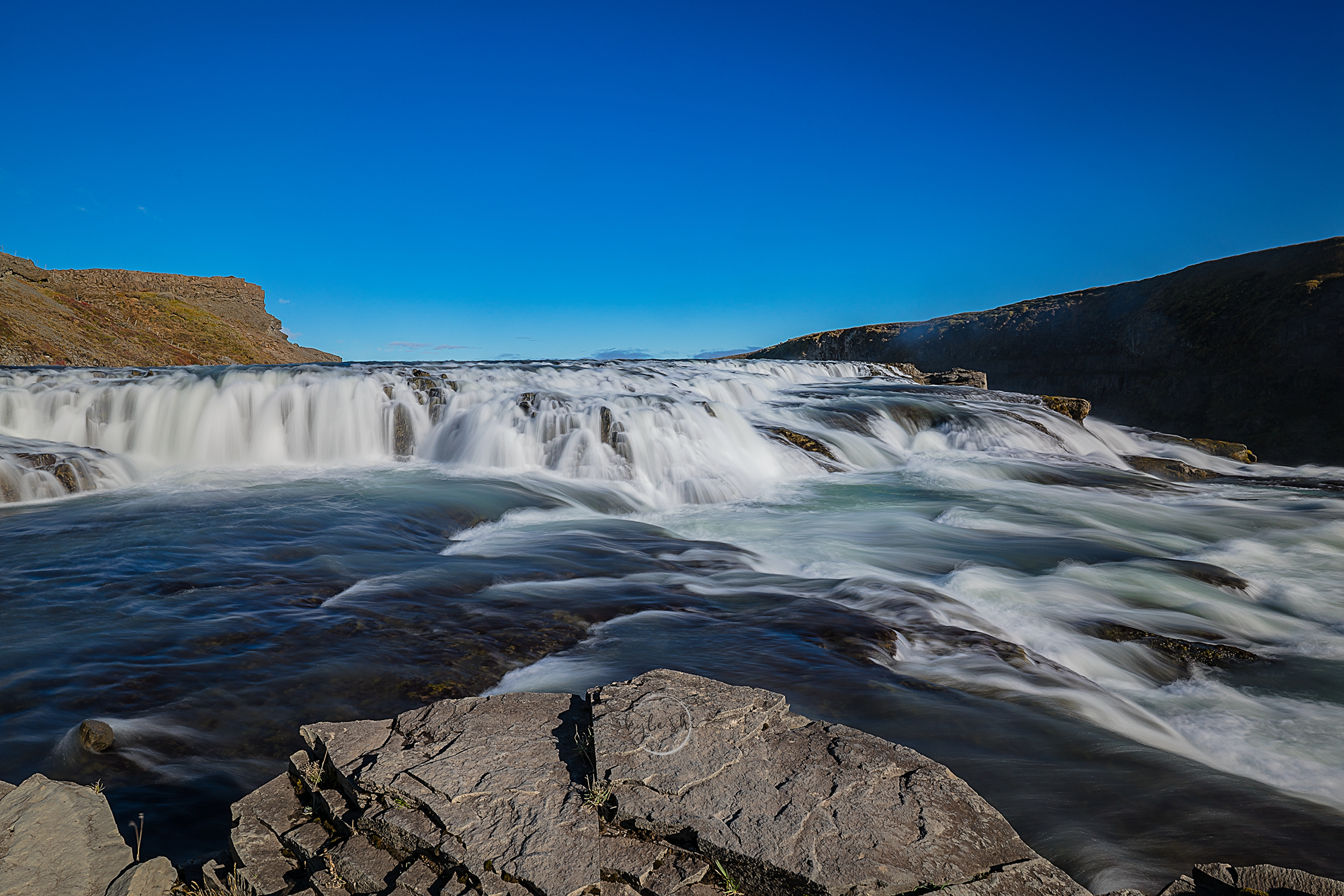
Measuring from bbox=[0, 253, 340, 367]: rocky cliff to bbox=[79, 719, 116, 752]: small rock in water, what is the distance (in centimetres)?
3191

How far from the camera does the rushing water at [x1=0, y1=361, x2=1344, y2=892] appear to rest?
3088 millimetres

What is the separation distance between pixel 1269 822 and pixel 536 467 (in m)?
11.0

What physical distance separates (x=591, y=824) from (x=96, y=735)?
2671 mm

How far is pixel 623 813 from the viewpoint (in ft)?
6.30

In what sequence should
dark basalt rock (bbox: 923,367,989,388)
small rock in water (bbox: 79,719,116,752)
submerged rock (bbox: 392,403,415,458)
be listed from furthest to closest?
dark basalt rock (bbox: 923,367,989,388) → submerged rock (bbox: 392,403,415,458) → small rock in water (bbox: 79,719,116,752)

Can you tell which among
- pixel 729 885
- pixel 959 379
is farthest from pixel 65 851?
pixel 959 379

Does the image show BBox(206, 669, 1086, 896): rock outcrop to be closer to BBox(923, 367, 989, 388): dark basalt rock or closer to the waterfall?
the waterfall

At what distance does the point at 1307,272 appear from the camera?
23.4 m

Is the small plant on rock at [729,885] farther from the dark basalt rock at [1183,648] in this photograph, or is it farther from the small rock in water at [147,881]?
the dark basalt rock at [1183,648]

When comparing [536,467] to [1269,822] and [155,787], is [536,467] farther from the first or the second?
[1269,822]

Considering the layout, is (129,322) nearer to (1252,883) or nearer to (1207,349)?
(1252,883)

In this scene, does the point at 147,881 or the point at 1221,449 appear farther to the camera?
the point at 1221,449

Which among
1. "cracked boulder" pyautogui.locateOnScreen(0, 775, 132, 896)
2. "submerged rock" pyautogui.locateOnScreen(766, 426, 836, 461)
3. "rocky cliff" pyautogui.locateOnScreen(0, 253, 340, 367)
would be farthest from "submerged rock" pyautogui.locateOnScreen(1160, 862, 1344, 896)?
"rocky cliff" pyautogui.locateOnScreen(0, 253, 340, 367)

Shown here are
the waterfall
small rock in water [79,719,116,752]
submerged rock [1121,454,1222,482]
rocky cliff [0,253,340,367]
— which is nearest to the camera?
small rock in water [79,719,116,752]
